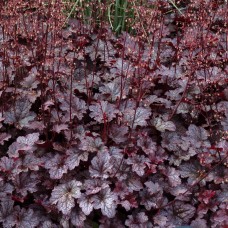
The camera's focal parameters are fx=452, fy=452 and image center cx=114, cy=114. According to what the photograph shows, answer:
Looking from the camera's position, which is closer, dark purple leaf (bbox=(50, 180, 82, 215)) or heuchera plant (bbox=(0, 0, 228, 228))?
dark purple leaf (bbox=(50, 180, 82, 215))

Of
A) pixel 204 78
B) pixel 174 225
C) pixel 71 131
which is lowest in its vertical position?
pixel 174 225

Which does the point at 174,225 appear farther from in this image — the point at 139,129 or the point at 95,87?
the point at 95,87

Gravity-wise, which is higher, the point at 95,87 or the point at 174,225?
the point at 95,87

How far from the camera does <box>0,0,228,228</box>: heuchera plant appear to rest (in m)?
2.85

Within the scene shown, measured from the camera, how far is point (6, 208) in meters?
2.79

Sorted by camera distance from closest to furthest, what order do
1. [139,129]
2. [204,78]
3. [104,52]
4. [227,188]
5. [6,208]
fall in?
[6,208]
[227,188]
[139,129]
[204,78]
[104,52]

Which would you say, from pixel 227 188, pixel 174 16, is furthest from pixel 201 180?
pixel 174 16

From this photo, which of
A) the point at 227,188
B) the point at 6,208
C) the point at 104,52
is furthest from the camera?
the point at 104,52

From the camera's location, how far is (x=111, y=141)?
3146 mm

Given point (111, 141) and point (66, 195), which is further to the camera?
point (111, 141)

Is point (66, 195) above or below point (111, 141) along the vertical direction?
below

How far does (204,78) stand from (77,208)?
1.39 metres

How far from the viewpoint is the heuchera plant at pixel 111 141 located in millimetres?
2846

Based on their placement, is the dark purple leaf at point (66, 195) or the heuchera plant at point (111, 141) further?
the heuchera plant at point (111, 141)
